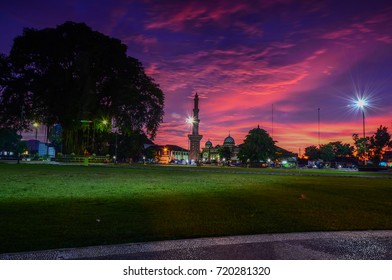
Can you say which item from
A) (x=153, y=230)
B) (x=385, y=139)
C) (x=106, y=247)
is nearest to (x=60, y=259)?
(x=106, y=247)

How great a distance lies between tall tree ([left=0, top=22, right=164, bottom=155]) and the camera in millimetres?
42594

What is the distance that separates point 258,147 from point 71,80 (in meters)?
47.1

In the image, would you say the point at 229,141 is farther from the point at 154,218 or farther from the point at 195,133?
the point at 154,218

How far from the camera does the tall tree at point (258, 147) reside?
251 ft

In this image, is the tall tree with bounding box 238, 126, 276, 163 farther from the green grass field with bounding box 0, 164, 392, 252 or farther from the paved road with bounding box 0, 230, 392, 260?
the paved road with bounding box 0, 230, 392, 260

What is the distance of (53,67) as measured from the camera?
143 feet

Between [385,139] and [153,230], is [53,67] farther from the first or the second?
[385,139]

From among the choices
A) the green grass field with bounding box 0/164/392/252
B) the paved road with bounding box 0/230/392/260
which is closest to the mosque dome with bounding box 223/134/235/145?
the green grass field with bounding box 0/164/392/252

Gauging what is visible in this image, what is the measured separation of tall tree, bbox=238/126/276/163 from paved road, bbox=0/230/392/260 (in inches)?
2797

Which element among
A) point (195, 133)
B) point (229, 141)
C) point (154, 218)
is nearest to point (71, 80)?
point (154, 218)

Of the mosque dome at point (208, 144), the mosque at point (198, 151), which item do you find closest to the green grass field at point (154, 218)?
the mosque at point (198, 151)

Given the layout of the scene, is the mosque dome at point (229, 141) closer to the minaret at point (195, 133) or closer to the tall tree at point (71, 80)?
the minaret at point (195, 133)

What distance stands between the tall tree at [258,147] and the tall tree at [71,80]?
36.7m

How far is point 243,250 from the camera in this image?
541 cm
